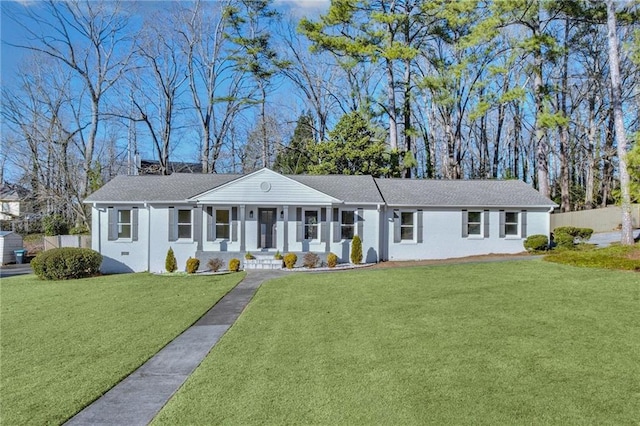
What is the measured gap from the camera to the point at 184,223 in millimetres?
17406

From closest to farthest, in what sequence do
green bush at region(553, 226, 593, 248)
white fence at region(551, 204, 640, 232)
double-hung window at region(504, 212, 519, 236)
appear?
green bush at region(553, 226, 593, 248) < double-hung window at region(504, 212, 519, 236) < white fence at region(551, 204, 640, 232)

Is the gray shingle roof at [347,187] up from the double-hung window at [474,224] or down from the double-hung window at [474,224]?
up

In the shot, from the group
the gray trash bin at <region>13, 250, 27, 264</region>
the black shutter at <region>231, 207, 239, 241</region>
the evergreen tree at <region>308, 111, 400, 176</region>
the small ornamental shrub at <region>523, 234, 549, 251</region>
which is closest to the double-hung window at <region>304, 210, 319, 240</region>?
the black shutter at <region>231, 207, 239, 241</region>

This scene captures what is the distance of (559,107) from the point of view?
32.4 m

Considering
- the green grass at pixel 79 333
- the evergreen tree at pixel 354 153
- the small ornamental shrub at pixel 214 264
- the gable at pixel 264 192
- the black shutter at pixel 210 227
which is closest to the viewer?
the green grass at pixel 79 333

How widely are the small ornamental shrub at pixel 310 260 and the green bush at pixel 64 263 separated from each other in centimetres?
872

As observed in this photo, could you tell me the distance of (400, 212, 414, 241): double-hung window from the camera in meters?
A: 18.4

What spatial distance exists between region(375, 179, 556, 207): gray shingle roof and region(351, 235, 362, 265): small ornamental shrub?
2.44 metres

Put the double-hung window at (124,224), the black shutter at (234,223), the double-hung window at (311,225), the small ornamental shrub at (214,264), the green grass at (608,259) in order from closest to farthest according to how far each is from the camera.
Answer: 1. the green grass at (608,259)
2. the small ornamental shrub at (214,264)
3. the black shutter at (234,223)
4. the double-hung window at (124,224)
5. the double-hung window at (311,225)

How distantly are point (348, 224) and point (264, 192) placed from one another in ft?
13.6

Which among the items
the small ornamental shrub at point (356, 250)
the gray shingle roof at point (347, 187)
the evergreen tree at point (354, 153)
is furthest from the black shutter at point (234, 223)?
the evergreen tree at point (354, 153)

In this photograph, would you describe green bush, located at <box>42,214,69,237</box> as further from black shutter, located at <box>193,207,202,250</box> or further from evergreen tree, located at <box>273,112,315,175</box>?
evergreen tree, located at <box>273,112,315,175</box>

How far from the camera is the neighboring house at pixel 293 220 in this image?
669 inches

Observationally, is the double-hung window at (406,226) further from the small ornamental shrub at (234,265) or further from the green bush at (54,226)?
the green bush at (54,226)
